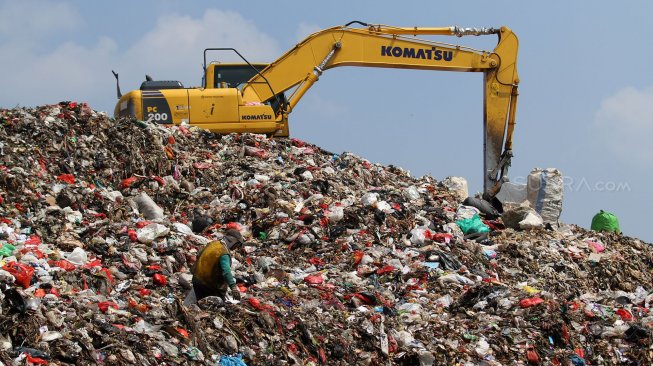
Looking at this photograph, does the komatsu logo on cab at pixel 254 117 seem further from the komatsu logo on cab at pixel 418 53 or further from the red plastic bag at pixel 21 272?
the red plastic bag at pixel 21 272

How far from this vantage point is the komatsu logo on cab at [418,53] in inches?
592

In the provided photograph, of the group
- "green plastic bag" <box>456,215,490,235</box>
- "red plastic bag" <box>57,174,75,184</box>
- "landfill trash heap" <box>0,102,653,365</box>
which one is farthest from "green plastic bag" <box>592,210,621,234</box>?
"red plastic bag" <box>57,174,75,184</box>

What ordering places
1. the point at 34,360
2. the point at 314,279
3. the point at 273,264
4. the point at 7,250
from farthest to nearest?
the point at 273,264 < the point at 314,279 < the point at 7,250 < the point at 34,360

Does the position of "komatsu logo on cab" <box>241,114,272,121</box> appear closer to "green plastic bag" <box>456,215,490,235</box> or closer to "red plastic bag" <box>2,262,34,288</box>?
"green plastic bag" <box>456,215,490,235</box>

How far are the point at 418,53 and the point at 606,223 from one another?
12.6 feet

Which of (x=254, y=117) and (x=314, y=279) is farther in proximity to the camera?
(x=254, y=117)

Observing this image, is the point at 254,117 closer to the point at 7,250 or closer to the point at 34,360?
the point at 7,250

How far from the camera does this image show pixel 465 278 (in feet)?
35.1

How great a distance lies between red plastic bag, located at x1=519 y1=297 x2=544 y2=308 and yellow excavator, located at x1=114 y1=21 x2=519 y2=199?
16.7ft

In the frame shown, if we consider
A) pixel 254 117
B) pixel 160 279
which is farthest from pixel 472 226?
pixel 160 279

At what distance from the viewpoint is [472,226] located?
13.1 metres

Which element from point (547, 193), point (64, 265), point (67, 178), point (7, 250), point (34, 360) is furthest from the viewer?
point (547, 193)

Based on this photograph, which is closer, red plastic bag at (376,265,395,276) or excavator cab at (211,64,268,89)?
red plastic bag at (376,265,395,276)

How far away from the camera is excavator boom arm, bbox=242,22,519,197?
1466 cm
